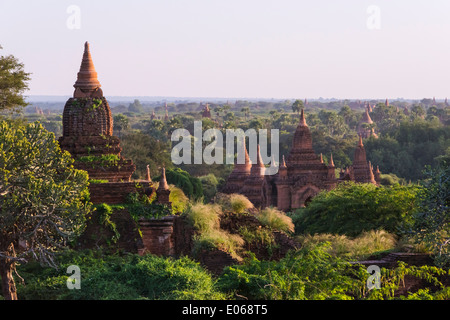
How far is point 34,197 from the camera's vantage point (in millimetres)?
21312

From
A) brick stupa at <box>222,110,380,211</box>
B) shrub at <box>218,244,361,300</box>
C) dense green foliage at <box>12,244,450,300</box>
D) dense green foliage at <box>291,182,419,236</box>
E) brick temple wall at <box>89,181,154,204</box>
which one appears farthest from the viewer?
brick stupa at <box>222,110,380,211</box>

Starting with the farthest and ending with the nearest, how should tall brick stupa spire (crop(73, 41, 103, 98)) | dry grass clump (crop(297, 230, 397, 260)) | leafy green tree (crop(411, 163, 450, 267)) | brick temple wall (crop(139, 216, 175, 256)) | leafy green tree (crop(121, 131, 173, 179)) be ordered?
1. leafy green tree (crop(121, 131, 173, 179))
2. tall brick stupa spire (crop(73, 41, 103, 98))
3. brick temple wall (crop(139, 216, 175, 256))
4. dry grass clump (crop(297, 230, 397, 260))
5. leafy green tree (crop(411, 163, 450, 267))

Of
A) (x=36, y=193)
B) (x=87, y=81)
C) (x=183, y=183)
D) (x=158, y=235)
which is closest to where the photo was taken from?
(x=36, y=193)

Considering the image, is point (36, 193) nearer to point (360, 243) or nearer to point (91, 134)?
point (91, 134)

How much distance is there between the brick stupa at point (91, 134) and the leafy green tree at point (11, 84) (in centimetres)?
875

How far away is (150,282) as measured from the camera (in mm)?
20453

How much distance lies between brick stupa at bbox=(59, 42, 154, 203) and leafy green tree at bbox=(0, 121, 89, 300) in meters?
3.92

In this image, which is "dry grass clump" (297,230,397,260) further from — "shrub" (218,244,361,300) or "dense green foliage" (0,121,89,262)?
"dense green foliage" (0,121,89,262)

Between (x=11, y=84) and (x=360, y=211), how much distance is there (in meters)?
15.7

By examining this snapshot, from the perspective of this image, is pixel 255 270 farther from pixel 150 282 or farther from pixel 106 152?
pixel 106 152

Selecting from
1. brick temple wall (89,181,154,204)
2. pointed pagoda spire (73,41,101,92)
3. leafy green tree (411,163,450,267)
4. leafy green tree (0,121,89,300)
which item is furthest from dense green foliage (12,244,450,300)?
pointed pagoda spire (73,41,101,92)

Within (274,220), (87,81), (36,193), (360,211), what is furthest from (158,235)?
(360,211)

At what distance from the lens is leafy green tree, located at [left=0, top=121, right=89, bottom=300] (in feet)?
70.1
